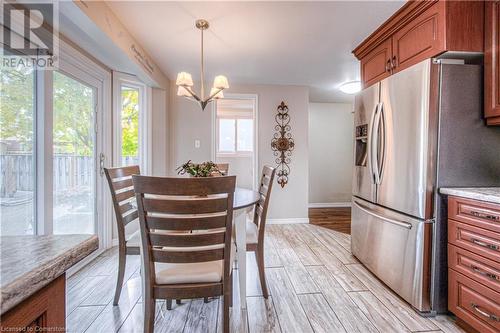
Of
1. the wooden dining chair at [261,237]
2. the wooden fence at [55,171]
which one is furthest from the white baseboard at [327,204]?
the wooden fence at [55,171]

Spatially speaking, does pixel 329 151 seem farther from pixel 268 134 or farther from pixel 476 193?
pixel 476 193

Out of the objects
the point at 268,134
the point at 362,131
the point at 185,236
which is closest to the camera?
the point at 185,236

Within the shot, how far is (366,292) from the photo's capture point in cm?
213

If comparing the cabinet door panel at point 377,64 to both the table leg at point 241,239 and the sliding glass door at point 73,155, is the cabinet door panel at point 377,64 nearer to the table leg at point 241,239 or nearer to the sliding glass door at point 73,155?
the table leg at point 241,239

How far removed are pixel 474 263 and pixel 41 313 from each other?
2.09 metres

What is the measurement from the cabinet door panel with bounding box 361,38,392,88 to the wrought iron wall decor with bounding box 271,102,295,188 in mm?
1654

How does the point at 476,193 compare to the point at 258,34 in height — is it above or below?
below

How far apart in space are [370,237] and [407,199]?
0.64m

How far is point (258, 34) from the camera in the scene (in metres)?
2.47

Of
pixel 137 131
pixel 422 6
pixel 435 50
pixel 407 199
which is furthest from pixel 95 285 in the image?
pixel 422 6

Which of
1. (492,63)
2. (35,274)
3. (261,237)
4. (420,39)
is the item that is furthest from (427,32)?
(35,274)

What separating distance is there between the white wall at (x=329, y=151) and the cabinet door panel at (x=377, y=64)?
109 inches

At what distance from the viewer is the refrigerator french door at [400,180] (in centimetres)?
178

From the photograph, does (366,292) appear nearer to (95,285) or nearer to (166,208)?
(166,208)
